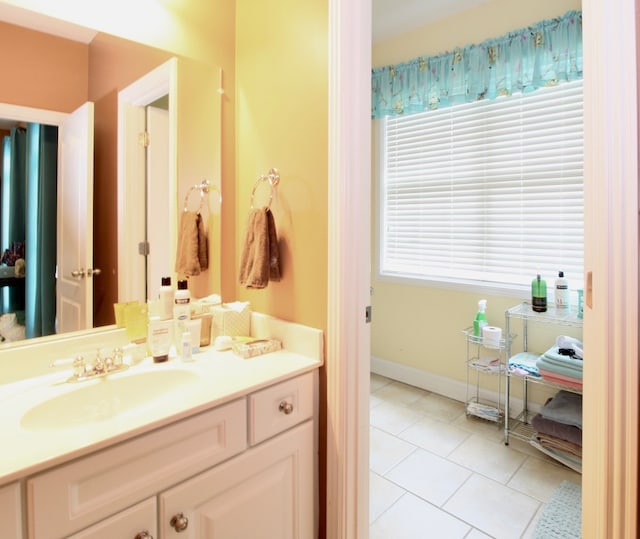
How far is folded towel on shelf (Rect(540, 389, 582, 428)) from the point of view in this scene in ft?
6.59

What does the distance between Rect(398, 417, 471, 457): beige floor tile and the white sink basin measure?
1.61m

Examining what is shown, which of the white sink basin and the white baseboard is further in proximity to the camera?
the white baseboard

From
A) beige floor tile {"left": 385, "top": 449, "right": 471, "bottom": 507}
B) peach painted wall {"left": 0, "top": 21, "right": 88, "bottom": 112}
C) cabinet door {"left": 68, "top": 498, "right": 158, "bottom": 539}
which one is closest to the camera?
cabinet door {"left": 68, "top": 498, "right": 158, "bottom": 539}

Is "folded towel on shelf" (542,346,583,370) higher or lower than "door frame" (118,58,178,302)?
lower

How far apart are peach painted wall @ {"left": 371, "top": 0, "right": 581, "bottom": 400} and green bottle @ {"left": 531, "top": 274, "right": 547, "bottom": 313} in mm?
207

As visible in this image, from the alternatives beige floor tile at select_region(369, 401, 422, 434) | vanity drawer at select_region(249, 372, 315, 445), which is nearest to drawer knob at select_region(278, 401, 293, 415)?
vanity drawer at select_region(249, 372, 315, 445)

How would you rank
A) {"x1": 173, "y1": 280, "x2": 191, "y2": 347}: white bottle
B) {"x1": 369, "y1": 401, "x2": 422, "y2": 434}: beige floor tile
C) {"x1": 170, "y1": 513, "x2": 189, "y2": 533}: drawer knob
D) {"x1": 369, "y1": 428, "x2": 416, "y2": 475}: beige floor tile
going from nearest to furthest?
{"x1": 170, "y1": 513, "x2": 189, "y2": 533}: drawer knob → {"x1": 173, "y1": 280, "x2": 191, "y2": 347}: white bottle → {"x1": 369, "y1": 428, "x2": 416, "y2": 475}: beige floor tile → {"x1": 369, "y1": 401, "x2": 422, "y2": 434}: beige floor tile

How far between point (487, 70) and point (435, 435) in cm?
223

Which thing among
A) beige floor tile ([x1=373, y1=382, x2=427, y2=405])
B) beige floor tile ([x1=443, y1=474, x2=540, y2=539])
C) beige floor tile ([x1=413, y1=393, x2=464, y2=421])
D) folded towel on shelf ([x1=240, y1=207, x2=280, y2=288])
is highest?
folded towel on shelf ([x1=240, y1=207, x2=280, y2=288])

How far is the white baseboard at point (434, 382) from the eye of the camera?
2531mm

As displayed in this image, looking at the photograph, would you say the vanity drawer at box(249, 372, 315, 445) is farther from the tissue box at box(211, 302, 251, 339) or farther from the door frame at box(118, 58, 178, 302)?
the door frame at box(118, 58, 178, 302)

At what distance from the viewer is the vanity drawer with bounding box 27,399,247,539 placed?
0.77 m

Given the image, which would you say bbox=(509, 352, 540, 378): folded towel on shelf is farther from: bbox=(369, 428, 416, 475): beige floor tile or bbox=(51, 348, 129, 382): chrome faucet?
bbox=(51, 348, 129, 382): chrome faucet

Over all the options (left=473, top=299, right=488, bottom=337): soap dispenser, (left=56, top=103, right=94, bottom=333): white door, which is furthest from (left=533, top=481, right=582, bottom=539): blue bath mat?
(left=56, top=103, right=94, bottom=333): white door
